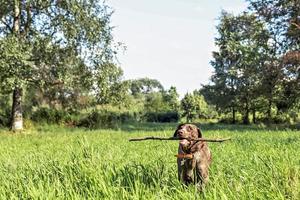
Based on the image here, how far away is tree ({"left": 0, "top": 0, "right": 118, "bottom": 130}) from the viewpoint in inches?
1006

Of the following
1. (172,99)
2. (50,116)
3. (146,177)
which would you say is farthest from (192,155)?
(172,99)

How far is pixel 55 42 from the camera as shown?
1053 inches

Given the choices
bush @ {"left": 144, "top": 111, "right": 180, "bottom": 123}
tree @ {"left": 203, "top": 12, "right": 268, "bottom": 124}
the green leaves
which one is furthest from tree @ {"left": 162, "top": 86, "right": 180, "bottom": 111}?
the green leaves

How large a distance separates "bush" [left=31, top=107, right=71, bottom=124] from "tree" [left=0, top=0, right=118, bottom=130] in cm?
466

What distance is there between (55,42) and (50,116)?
764 cm

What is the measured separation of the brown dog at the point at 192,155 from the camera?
154 inches

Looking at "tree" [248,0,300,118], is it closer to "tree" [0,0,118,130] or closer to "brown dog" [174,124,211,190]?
"tree" [0,0,118,130]

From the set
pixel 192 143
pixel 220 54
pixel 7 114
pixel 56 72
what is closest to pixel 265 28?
pixel 56 72

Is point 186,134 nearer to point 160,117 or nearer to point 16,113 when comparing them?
point 16,113

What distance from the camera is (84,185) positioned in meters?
5.00

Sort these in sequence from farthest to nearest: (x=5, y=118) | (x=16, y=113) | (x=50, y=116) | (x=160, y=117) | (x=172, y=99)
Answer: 1. (x=172, y=99)
2. (x=160, y=117)
3. (x=50, y=116)
4. (x=5, y=118)
5. (x=16, y=113)

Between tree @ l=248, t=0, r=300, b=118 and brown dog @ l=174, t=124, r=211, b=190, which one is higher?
tree @ l=248, t=0, r=300, b=118

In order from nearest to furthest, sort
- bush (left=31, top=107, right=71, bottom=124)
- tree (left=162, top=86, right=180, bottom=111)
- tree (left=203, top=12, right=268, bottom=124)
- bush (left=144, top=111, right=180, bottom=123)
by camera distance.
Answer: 1. bush (left=31, top=107, right=71, bottom=124)
2. tree (left=203, top=12, right=268, bottom=124)
3. bush (left=144, top=111, right=180, bottom=123)
4. tree (left=162, top=86, right=180, bottom=111)

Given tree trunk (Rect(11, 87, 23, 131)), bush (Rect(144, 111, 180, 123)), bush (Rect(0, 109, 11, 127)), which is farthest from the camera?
bush (Rect(144, 111, 180, 123))
